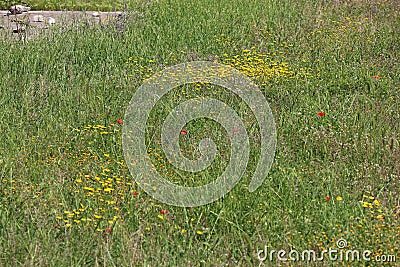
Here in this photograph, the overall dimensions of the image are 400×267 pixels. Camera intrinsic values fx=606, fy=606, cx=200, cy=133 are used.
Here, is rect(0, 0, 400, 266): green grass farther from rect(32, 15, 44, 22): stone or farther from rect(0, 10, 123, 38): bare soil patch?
rect(32, 15, 44, 22): stone

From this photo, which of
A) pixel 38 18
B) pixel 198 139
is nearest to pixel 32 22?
pixel 38 18

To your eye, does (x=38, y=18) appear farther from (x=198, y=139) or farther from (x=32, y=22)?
(x=198, y=139)

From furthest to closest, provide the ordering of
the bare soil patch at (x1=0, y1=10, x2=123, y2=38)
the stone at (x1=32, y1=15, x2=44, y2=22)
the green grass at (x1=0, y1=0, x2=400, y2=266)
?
the stone at (x1=32, y1=15, x2=44, y2=22), the bare soil patch at (x1=0, y1=10, x2=123, y2=38), the green grass at (x1=0, y1=0, x2=400, y2=266)

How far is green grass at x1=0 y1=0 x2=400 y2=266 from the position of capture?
3531 mm

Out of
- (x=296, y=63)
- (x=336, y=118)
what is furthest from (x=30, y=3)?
(x=336, y=118)

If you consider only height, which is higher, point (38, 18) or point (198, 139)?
point (198, 139)

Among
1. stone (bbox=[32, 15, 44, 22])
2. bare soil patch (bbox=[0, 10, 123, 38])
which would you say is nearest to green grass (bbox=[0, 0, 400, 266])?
bare soil patch (bbox=[0, 10, 123, 38])

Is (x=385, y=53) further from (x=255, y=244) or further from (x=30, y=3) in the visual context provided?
(x=30, y=3)

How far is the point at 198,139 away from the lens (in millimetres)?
4844

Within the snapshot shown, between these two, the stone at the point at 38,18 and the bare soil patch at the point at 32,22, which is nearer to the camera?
the bare soil patch at the point at 32,22

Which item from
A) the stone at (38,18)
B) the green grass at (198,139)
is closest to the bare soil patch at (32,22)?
the stone at (38,18)

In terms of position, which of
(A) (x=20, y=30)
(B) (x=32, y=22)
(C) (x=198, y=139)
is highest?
(C) (x=198, y=139)

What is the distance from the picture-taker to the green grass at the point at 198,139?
11.6 feet

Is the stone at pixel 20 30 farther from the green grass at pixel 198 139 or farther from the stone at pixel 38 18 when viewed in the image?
the stone at pixel 38 18
